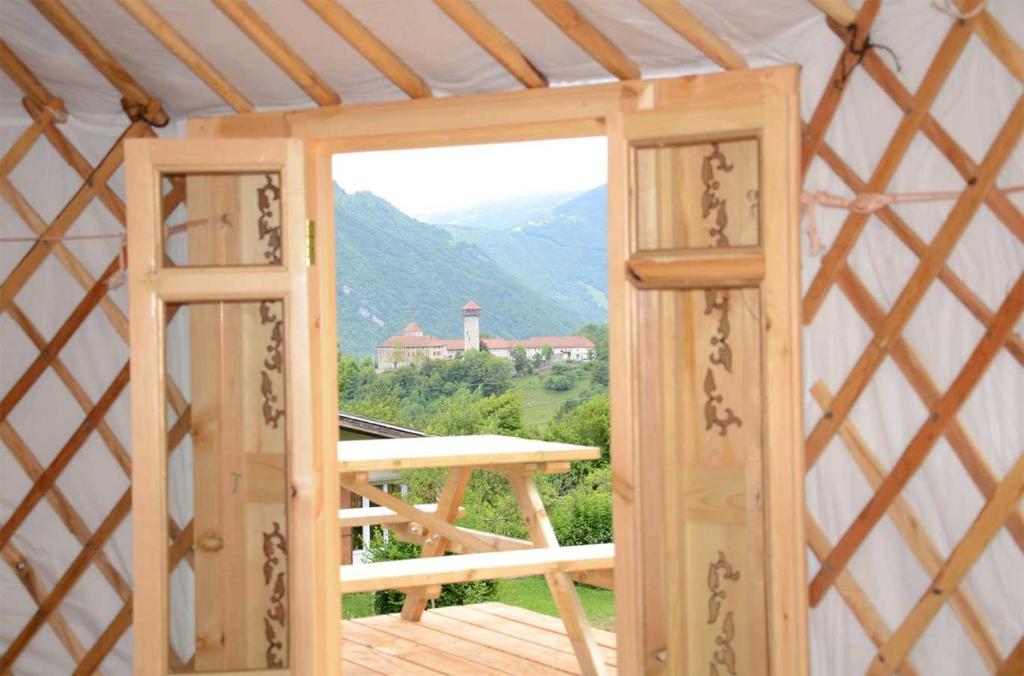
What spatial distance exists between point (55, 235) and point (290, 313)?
78 cm

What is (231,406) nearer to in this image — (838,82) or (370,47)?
(370,47)

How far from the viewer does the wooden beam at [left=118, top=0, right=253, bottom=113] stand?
8.84ft

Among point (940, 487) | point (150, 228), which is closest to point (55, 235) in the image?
point (150, 228)

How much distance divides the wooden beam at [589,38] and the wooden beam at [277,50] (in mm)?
608

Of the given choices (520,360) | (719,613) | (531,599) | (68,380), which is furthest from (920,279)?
(520,360)

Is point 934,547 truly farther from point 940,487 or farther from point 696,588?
point 696,588

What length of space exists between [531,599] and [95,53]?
183 inches

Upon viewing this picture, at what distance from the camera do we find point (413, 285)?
815cm

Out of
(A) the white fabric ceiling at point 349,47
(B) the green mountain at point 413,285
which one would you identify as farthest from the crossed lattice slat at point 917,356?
(B) the green mountain at point 413,285

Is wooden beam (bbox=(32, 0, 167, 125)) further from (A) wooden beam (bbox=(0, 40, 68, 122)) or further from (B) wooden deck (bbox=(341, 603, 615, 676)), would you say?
(B) wooden deck (bbox=(341, 603, 615, 676))

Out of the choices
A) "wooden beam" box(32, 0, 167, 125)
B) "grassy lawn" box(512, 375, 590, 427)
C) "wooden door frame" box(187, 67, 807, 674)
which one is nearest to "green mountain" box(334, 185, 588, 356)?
"grassy lawn" box(512, 375, 590, 427)

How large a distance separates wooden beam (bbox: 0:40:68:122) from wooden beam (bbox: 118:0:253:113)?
417 mm

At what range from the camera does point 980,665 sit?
2363mm

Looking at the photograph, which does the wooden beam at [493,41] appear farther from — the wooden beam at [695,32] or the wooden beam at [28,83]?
the wooden beam at [28,83]
